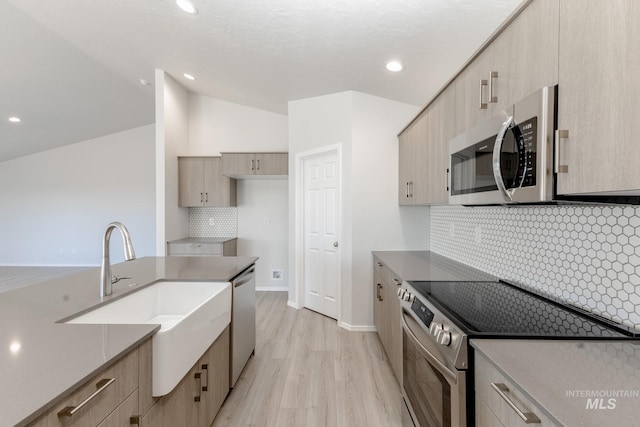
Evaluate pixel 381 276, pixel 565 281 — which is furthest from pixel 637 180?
pixel 381 276

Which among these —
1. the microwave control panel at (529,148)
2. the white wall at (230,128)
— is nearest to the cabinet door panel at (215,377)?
the microwave control panel at (529,148)

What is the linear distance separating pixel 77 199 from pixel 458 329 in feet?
27.2

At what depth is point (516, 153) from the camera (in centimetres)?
118

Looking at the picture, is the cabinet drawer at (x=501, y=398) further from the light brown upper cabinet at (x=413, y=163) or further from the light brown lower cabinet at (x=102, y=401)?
the light brown upper cabinet at (x=413, y=163)

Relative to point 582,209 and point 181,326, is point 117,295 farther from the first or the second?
point 582,209

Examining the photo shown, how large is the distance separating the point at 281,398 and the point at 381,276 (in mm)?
1339

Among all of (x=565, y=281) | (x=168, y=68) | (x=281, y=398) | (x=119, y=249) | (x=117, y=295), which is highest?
(x=168, y=68)

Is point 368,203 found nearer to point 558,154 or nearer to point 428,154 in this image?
point 428,154

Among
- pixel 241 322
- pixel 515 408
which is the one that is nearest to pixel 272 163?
pixel 241 322

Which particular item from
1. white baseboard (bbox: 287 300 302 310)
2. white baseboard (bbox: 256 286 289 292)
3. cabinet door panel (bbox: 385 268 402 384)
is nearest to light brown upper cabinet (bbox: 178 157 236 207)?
white baseboard (bbox: 256 286 289 292)

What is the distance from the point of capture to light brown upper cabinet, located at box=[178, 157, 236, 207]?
4.67m

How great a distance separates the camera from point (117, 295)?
5.24 ft

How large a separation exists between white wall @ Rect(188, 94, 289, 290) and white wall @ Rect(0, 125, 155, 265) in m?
2.41

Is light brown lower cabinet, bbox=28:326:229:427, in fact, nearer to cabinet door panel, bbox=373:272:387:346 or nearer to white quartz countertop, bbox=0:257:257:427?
white quartz countertop, bbox=0:257:257:427
